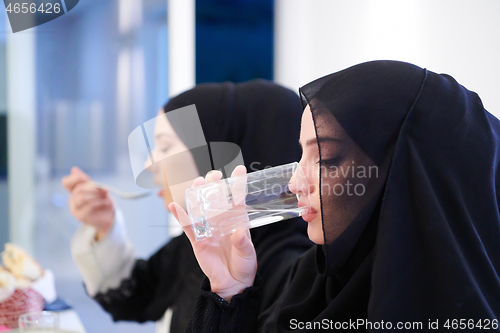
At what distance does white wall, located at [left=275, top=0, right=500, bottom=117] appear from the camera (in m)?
0.87

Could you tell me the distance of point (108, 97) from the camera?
7.43ft

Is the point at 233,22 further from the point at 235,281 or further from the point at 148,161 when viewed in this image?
the point at 235,281

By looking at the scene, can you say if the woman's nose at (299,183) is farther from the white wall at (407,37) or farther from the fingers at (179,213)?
the white wall at (407,37)

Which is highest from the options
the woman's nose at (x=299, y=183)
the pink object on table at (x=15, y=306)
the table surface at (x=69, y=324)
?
the woman's nose at (x=299, y=183)

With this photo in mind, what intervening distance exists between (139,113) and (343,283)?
1774mm

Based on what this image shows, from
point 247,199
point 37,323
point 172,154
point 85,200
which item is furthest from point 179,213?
point 85,200

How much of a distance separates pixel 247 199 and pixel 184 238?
27.8 inches

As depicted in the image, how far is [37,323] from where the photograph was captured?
98 centimetres

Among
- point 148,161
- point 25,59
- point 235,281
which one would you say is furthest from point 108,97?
point 235,281

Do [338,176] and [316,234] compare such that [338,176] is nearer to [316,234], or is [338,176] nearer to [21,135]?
[316,234]

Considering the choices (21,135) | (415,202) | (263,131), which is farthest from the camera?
(21,135)

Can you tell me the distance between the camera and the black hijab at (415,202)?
586 millimetres

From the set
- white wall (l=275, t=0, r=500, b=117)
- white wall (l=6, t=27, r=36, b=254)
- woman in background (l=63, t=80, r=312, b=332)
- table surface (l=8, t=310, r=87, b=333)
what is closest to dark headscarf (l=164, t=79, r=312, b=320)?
woman in background (l=63, t=80, r=312, b=332)

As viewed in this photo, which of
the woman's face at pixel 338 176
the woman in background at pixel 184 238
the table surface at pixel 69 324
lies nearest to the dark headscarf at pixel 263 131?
the woman in background at pixel 184 238
